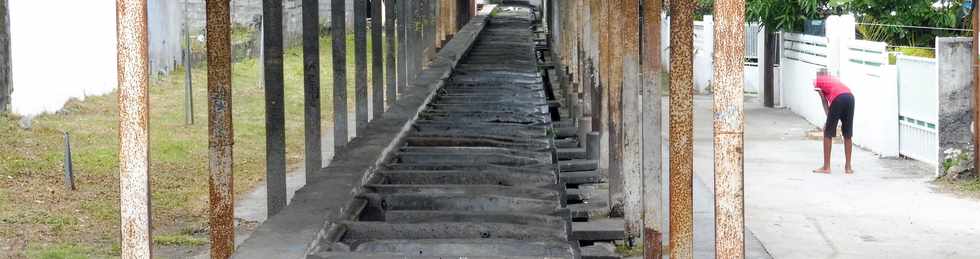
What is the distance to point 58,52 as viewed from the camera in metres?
16.3

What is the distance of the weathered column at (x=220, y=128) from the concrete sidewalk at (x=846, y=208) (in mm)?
3977

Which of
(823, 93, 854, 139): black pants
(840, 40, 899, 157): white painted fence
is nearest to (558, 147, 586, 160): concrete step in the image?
(823, 93, 854, 139): black pants

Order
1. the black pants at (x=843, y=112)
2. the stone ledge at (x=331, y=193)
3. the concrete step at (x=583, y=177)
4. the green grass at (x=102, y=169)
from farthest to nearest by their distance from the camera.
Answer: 1. the black pants at (x=843, y=112)
2. the concrete step at (x=583, y=177)
3. the green grass at (x=102, y=169)
4. the stone ledge at (x=331, y=193)

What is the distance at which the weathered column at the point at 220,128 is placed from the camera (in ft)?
22.6

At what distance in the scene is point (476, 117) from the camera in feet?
41.4

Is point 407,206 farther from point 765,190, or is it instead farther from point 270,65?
point 765,190

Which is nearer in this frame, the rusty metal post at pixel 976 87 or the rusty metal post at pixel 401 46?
the rusty metal post at pixel 976 87

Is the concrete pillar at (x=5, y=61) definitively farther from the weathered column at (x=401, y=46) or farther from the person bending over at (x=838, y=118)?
the person bending over at (x=838, y=118)

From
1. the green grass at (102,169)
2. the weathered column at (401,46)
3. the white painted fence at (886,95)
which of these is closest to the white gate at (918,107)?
the white painted fence at (886,95)

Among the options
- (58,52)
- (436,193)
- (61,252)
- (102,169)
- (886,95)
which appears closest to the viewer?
(436,193)

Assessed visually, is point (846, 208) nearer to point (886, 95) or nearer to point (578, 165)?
point (578, 165)

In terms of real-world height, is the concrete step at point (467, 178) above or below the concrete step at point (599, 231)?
above

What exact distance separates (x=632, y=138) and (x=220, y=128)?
4.03 m

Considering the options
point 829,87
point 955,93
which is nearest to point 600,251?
point 955,93
